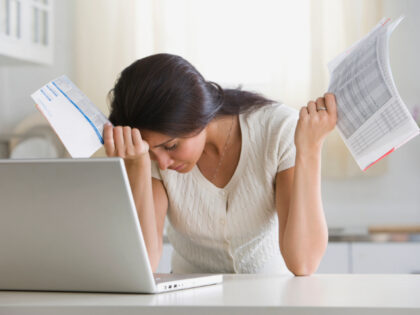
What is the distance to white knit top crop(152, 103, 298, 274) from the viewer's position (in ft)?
4.51

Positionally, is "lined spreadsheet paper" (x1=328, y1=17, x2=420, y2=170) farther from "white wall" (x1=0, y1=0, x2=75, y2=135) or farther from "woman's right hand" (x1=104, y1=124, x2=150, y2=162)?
"white wall" (x1=0, y1=0, x2=75, y2=135)

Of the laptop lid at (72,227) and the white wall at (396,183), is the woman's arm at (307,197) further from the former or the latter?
the white wall at (396,183)

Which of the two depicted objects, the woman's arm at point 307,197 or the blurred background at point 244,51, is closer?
the woman's arm at point 307,197

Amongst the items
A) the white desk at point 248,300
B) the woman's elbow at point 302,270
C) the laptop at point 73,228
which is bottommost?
the woman's elbow at point 302,270

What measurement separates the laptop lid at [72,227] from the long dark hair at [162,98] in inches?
17.8

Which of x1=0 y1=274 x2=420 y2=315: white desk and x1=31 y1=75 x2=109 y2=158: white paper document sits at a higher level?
x1=31 y1=75 x2=109 y2=158: white paper document

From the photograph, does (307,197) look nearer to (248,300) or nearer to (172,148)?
(172,148)

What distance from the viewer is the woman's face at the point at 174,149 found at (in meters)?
1.23

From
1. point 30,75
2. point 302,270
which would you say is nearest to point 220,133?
point 302,270

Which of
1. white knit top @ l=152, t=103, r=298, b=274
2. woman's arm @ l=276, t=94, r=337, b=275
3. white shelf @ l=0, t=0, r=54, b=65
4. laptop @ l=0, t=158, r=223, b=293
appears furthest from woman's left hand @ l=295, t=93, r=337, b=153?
white shelf @ l=0, t=0, r=54, b=65

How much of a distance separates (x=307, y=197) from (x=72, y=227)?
597mm

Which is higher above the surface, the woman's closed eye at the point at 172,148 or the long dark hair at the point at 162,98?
the long dark hair at the point at 162,98

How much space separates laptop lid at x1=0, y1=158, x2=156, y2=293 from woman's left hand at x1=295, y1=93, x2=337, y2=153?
531 mm

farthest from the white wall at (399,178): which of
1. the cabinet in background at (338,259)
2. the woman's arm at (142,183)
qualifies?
the woman's arm at (142,183)
